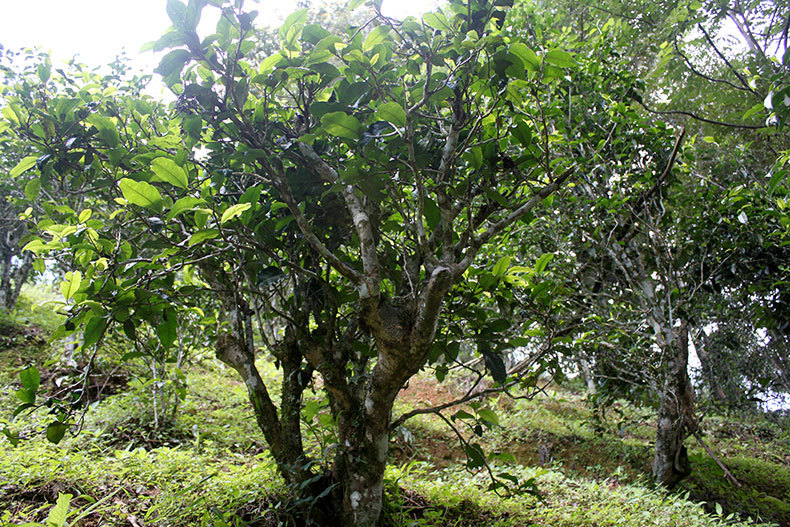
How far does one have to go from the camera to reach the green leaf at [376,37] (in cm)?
137

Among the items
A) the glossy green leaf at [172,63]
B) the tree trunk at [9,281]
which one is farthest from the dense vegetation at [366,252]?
the tree trunk at [9,281]

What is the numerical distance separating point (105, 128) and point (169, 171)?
21.6 inches

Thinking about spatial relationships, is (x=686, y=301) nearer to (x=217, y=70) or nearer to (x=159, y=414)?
(x=217, y=70)

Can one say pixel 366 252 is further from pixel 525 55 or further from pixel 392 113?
pixel 525 55

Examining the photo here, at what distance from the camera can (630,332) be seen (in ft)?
11.5

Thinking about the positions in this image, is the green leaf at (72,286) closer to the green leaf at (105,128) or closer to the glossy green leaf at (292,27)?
the green leaf at (105,128)

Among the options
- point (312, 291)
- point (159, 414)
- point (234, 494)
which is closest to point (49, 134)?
point (312, 291)

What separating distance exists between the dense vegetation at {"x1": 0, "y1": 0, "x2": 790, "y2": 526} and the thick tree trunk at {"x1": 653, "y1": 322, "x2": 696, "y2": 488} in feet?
0.07

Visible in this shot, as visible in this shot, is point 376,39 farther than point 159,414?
No

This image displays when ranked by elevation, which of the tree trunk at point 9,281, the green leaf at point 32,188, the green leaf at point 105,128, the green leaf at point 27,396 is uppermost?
the tree trunk at point 9,281

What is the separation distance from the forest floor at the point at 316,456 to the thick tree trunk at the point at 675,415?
0.25 m

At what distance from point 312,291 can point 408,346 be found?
670 millimetres

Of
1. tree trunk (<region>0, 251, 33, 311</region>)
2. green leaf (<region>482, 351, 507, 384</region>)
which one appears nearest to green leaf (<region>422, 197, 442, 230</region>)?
green leaf (<region>482, 351, 507, 384</region>)

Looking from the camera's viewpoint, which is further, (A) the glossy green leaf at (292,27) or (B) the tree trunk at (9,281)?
(B) the tree trunk at (9,281)
